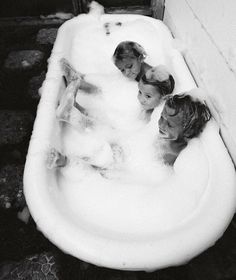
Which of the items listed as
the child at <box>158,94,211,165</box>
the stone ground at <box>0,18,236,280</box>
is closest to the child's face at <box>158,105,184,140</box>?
the child at <box>158,94,211,165</box>

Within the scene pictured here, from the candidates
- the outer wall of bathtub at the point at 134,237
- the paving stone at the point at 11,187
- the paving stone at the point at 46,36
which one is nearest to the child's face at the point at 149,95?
the outer wall of bathtub at the point at 134,237

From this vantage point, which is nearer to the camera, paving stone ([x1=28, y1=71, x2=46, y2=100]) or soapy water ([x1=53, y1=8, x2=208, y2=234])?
soapy water ([x1=53, y1=8, x2=208, y2=234])

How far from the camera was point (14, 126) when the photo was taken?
2.28 meters

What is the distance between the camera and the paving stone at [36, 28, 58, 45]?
318 centimetres

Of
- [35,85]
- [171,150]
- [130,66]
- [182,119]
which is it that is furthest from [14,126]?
[182,119]

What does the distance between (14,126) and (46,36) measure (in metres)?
1.49

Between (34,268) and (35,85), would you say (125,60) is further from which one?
(34,268)

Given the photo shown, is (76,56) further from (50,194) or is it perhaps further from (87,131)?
(50,194)

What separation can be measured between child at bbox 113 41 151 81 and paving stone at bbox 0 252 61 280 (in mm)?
1461

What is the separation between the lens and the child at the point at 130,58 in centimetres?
214

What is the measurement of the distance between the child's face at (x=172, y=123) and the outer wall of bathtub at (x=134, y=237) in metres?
0.16

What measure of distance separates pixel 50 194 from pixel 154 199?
1.83ft

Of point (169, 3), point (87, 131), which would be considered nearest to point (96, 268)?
point (87, 131)

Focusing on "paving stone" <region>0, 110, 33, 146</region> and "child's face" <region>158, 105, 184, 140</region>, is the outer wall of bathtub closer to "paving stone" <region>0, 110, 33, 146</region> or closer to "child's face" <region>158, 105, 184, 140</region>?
"child's face" <region>158, 105, 184, 140</region>
